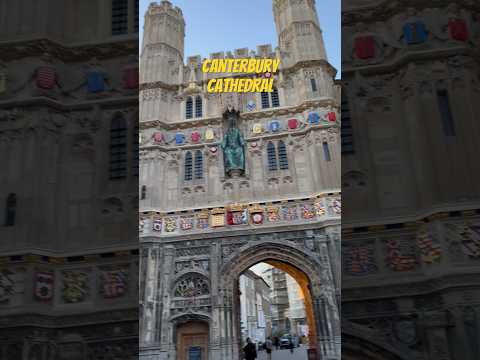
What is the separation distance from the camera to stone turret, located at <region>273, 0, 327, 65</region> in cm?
2408

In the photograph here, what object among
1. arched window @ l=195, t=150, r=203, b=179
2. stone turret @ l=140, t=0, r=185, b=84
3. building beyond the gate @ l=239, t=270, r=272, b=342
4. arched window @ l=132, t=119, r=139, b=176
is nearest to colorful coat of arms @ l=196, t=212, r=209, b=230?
arched window @ l=195, t=150, r=203, b=179

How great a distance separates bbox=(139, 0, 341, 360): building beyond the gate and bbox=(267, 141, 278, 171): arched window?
2.2 inches

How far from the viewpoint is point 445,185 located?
666 cm

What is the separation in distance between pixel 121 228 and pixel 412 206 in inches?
186

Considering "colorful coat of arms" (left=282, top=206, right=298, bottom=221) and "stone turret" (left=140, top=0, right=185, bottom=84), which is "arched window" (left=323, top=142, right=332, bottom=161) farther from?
"stone turret" (left=140, top=0, right=185, bottom=84)

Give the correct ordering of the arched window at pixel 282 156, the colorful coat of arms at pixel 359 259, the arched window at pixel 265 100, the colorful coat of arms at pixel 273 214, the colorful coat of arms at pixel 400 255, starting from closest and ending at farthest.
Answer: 1. the colorful coat of arms at pixel 400 255
2. the colorful coat of arms at pixel 359 259
3. the colorful coat of arms at pixel 273 214
4. the arched window at pixel 282 156
5. the arched window at pixel 265 100

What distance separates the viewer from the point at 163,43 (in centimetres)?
2553

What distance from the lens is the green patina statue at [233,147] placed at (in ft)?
70.8

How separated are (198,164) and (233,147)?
199cm

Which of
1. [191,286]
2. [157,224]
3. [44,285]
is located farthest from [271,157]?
[44,285]

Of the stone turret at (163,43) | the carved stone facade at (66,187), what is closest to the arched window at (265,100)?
the stone turret at (163,43)

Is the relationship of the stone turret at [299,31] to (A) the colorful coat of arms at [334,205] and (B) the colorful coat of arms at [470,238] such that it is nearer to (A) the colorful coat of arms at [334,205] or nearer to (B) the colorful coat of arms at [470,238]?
(A) the colorful coat of arms at [334,205]

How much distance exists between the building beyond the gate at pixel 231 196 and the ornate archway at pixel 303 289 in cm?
4

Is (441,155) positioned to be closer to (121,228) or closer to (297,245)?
(121,228)
